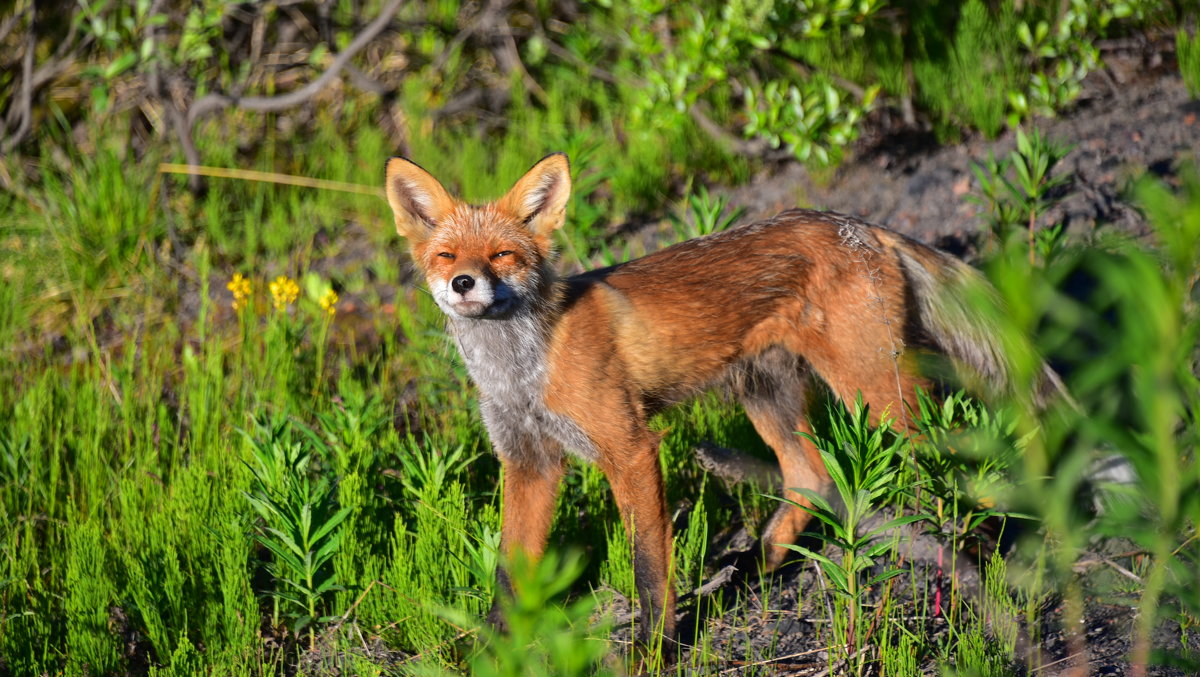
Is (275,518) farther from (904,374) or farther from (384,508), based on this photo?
(904,374)

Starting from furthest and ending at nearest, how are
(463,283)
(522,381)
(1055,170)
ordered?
(1055,170) < (522,381) < (463,283)

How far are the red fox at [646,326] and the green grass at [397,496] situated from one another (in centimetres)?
25

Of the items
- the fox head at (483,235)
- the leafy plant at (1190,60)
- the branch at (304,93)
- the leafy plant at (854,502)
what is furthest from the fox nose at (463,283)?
the leafy plant at (1190,60)

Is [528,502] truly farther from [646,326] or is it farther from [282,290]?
[282,290]

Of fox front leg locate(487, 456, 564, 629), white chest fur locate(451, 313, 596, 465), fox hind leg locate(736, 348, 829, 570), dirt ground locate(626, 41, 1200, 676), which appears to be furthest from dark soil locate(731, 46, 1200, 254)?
fox front leg locate(487, 456, 564, 629)

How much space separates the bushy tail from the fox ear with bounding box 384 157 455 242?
2.02 m

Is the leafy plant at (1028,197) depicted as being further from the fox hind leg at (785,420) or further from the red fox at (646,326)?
the fox hind leg at (785,420)

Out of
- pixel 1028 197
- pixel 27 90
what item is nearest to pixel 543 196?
pixel 1028 197

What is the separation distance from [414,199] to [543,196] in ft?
1.85

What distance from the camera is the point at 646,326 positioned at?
4.12 meters

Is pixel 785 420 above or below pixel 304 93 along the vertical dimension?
below

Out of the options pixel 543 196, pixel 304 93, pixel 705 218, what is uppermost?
pixel 304 93

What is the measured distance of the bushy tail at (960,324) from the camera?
4.28 metres

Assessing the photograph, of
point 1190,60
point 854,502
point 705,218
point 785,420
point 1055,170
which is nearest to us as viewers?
point 854,502
